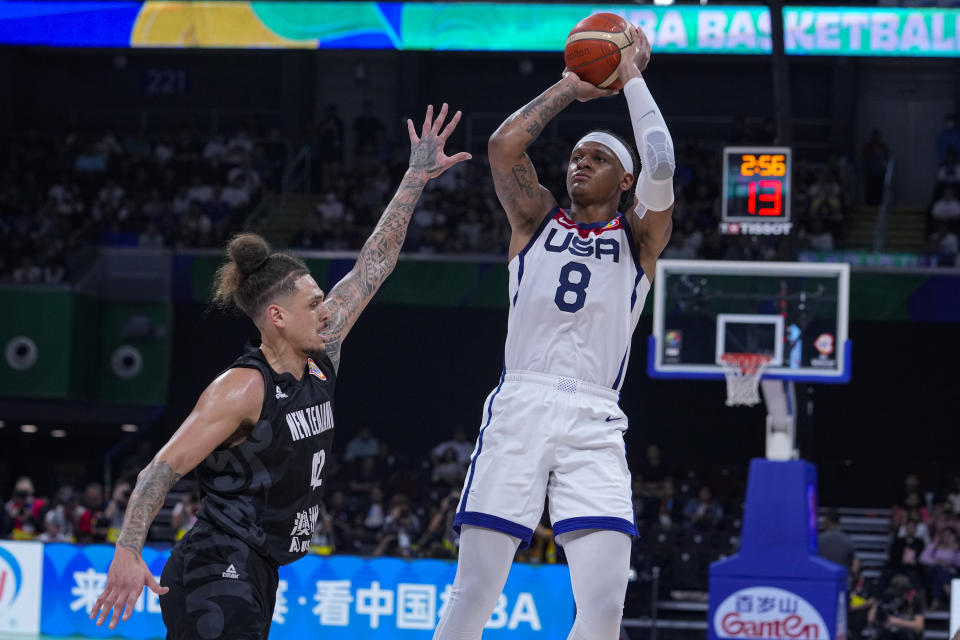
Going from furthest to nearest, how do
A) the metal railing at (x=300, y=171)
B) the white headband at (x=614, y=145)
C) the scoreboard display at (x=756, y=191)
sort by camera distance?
1. the metal railing at (x=300, y=171)
2. the scoreboard display at (x=756, y=191)
3. the white headband at (x=614, y=145)

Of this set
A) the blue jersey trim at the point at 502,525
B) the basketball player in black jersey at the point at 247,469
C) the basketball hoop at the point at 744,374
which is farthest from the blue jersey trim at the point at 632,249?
the basketball hoop at the point at 744,374

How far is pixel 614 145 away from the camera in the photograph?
184 inches

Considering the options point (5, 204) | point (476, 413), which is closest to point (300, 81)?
point (5, 204)

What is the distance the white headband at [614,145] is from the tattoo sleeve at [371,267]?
62 centimetres

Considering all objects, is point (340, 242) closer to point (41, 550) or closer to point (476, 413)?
point (476, 413)

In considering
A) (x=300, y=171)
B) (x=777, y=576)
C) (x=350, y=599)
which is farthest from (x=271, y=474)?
(x=300, y=171)

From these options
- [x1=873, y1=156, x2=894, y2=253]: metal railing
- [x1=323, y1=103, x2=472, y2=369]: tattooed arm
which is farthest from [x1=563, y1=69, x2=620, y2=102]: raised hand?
[x1=873, y1=156, x2=894, y2=253]: metal railing

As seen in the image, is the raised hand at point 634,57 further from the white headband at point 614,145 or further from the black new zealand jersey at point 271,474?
the black new zealand jersey at point 271,474

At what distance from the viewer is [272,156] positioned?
70.8 feet

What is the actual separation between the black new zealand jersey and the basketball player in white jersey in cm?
73

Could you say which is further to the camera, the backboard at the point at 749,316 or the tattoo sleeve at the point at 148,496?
the backboard at the point at 749,316

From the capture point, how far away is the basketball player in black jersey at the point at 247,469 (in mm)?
3557

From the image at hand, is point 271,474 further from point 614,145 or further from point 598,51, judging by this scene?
point 598,51

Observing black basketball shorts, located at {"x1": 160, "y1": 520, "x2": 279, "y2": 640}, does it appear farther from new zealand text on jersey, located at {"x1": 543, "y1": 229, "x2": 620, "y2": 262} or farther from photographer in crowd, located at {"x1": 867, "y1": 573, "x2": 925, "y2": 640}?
photographer in crowd, located at {"x1": 867, "y1": 573, "x2": 925, "y2": 640}
